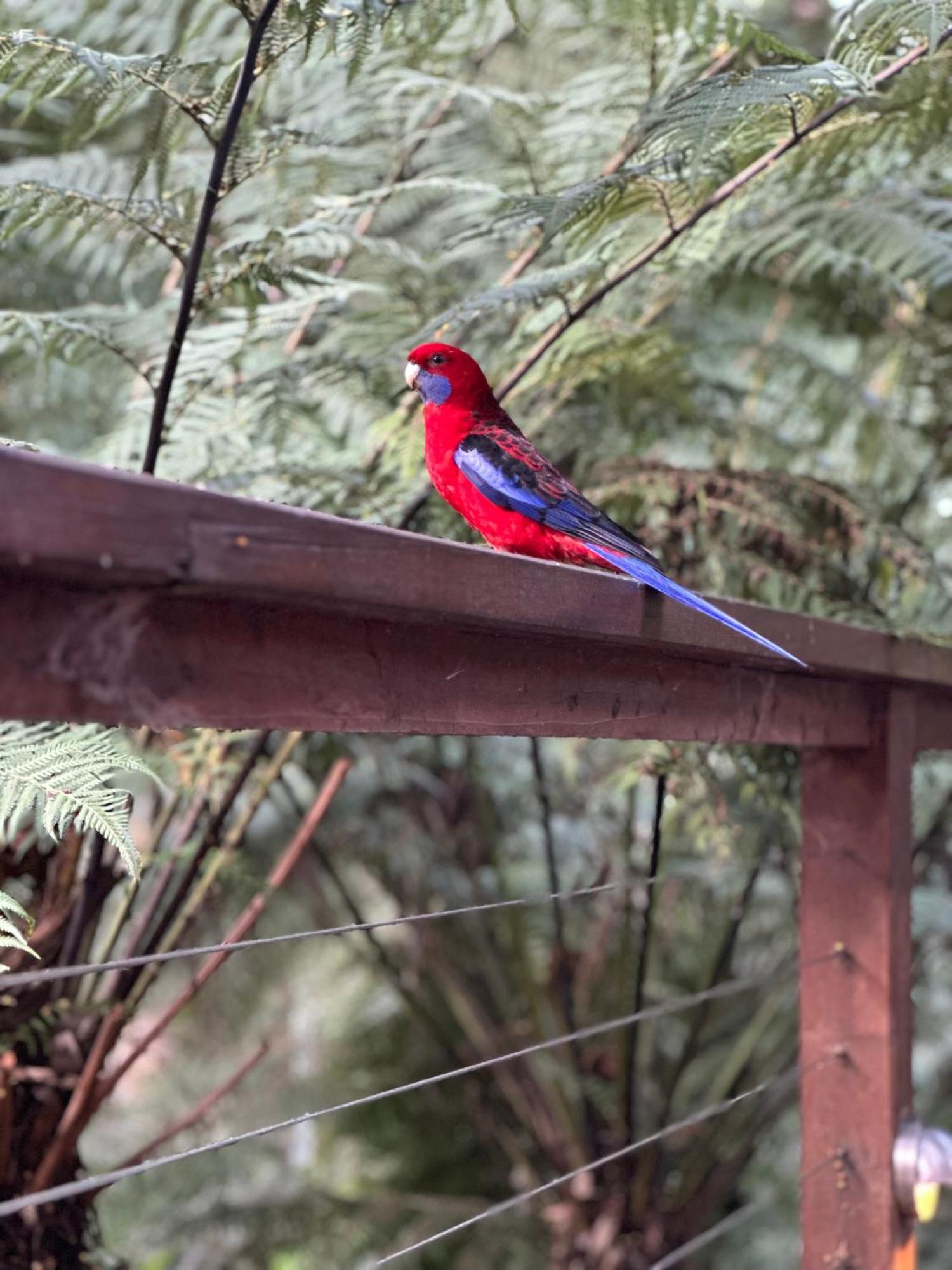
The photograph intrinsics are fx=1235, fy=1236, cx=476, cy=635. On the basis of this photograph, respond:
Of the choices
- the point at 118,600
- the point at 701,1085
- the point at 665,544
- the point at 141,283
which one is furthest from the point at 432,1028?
the point at 118,600

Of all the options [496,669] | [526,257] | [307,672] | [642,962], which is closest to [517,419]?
[526,257]

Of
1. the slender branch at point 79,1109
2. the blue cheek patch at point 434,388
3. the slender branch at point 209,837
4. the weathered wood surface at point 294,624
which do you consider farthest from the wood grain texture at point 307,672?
the slender branch at point 79,1109

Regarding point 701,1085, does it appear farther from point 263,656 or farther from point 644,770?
point 263,656

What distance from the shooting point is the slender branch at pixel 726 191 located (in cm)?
Answer: 95

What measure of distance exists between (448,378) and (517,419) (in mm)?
517

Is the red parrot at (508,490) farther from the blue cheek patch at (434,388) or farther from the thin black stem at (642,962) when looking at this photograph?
the thin black stem at (642,962)

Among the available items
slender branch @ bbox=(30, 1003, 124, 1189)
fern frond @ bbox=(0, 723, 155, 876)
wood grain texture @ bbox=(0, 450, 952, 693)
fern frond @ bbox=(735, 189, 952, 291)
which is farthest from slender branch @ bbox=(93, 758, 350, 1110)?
fern frond @ bbox=(735, 189, 952, 291)

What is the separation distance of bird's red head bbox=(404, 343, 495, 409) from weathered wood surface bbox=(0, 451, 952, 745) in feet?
0.87

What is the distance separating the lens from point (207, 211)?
81cm

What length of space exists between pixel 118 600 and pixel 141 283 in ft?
5.36

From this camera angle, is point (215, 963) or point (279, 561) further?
point (215, 963)

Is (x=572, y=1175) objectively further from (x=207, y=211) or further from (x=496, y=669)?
(x=207, y=211)

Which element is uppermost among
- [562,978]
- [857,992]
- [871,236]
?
[871,236]

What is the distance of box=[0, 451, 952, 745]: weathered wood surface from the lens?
14.9 inches
